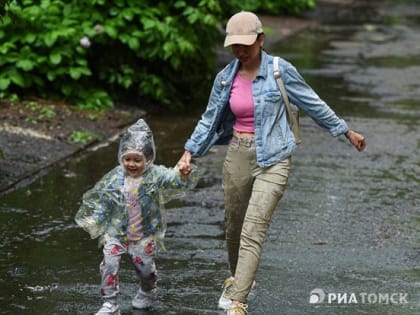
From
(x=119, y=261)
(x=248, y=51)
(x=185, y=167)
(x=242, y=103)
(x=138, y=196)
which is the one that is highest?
(x=248, y=51)

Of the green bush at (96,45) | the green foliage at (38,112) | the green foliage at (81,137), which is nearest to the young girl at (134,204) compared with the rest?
the green foliage at (81,137)

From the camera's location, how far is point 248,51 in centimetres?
575

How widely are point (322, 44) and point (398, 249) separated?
11.5 metres

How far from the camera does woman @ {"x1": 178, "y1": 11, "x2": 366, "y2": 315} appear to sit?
5.71 m

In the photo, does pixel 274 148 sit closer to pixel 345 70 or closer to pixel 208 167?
pixel 208 167

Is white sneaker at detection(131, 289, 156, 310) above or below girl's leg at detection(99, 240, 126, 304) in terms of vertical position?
below

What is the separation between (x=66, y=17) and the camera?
453 inches

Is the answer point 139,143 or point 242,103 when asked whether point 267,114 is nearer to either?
point 242,103

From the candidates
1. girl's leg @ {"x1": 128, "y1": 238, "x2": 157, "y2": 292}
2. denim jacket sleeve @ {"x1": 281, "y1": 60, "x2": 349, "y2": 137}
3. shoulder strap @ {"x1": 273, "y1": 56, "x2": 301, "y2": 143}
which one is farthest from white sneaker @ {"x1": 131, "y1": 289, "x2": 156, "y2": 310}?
denim jacket sleeve @ {"x1": 281, "y1": 60, "x2": 349, "y2": 137}

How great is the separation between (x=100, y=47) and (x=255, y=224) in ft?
22.0

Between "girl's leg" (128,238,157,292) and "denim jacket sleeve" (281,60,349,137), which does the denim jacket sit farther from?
"girl's leg" (128,238,157,292)

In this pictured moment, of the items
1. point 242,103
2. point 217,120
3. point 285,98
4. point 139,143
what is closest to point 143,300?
point 139,143

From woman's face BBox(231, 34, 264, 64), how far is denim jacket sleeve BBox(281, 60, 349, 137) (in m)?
0.19

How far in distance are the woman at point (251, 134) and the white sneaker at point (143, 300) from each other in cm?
42
